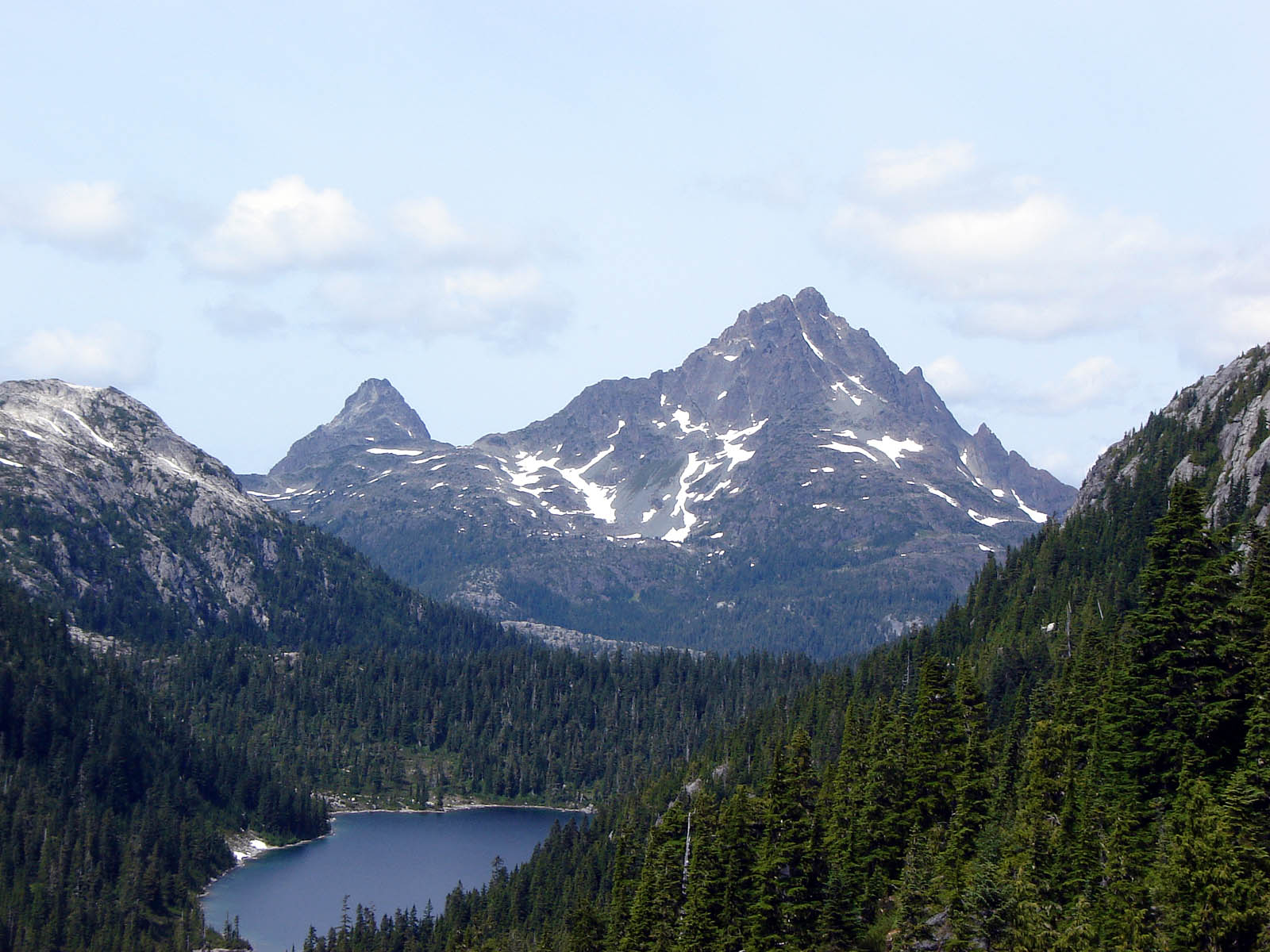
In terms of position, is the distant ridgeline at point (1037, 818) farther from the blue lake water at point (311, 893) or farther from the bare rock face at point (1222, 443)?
the blue lake water at point (311, 893)

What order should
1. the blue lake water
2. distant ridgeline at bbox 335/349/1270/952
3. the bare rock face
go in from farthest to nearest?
the blue lake water, the bare rock face, distant ridgeline at bbox 335/349/1270/952

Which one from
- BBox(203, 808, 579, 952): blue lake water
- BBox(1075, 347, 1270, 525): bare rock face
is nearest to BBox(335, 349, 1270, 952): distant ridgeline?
BBox(1075, 347, 1270, 525): bare rock face

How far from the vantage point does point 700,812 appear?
83.8 m

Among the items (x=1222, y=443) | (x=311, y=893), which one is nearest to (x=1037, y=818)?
(x=1222, y=443)

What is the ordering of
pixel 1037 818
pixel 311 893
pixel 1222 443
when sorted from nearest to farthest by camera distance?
pixel 1037 818, pixel 1222 443, pixel 311 893

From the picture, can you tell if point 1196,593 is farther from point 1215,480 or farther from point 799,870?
point 1215,480

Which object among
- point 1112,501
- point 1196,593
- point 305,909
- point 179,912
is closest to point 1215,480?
point 1112,501

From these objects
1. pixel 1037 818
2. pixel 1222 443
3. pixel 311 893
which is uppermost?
pixel 1222 443

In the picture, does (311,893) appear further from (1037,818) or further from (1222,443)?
(1222,443)

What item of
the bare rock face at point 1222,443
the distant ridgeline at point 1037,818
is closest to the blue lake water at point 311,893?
the distant ridgeline at point 1037,818

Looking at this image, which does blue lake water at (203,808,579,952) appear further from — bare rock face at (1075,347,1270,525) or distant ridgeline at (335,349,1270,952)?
bare rock face at (1075,347,1270,525)

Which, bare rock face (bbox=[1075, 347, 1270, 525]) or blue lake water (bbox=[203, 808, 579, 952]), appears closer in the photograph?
bare rock face (bbox=[1075, 347, 1270, 525])

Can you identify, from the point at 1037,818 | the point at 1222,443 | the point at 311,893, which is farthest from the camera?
the point at 311,893

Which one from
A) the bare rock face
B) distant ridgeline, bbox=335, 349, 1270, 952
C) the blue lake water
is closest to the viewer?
distant ridgeline, bbox=335, 349, 1270, 952
